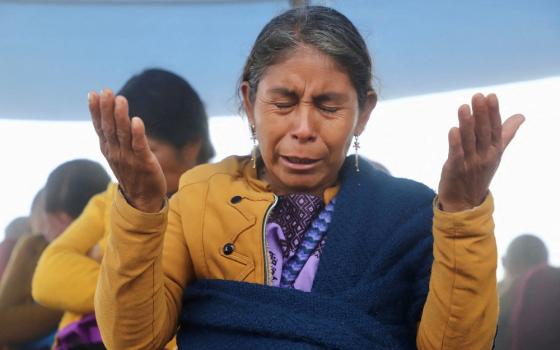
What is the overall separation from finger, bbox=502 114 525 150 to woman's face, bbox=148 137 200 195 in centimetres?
128

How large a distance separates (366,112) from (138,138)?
1.97 ft

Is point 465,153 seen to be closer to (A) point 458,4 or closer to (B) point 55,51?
(A) point 458,4

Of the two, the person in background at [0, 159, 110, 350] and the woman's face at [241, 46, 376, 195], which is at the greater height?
the woman's face at [241, 46, 376, 195]

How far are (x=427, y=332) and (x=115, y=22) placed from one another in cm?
244

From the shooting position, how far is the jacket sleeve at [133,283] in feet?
3.94

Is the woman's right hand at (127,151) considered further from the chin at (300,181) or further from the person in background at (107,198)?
the person in background at (107,198)

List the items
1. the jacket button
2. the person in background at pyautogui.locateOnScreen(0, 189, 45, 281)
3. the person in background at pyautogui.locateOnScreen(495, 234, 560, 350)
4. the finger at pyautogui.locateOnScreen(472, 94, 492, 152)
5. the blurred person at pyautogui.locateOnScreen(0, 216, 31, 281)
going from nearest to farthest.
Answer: the finger at pyautogui.locateOnScreen(472, 94, 492, 152) < the jacket button < the person in background at pyautogui.locateOnScreen(495, 234, 560, 350) < the person in background at pyautogui.locateOnScreen(0, 189, 45, 281) < the blurred person at pyautogui.locateOnScreen(0, 216, 31, 281)

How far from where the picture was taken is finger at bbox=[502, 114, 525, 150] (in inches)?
45.0

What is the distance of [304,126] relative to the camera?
4.56 ft

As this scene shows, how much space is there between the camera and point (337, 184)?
5.00 ft

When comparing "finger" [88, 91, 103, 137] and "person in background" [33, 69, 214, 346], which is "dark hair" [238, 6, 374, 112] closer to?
"finger" [88, 91, 103, 137]

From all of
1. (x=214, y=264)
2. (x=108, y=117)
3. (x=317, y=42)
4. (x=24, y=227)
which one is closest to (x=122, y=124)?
(x=108, y=117)

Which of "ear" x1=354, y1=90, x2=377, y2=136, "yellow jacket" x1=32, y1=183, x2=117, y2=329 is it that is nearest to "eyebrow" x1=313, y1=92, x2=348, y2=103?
"ear" x1=354, y1=90, x2=377, y2=136

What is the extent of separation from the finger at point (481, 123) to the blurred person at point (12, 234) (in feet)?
8.08
